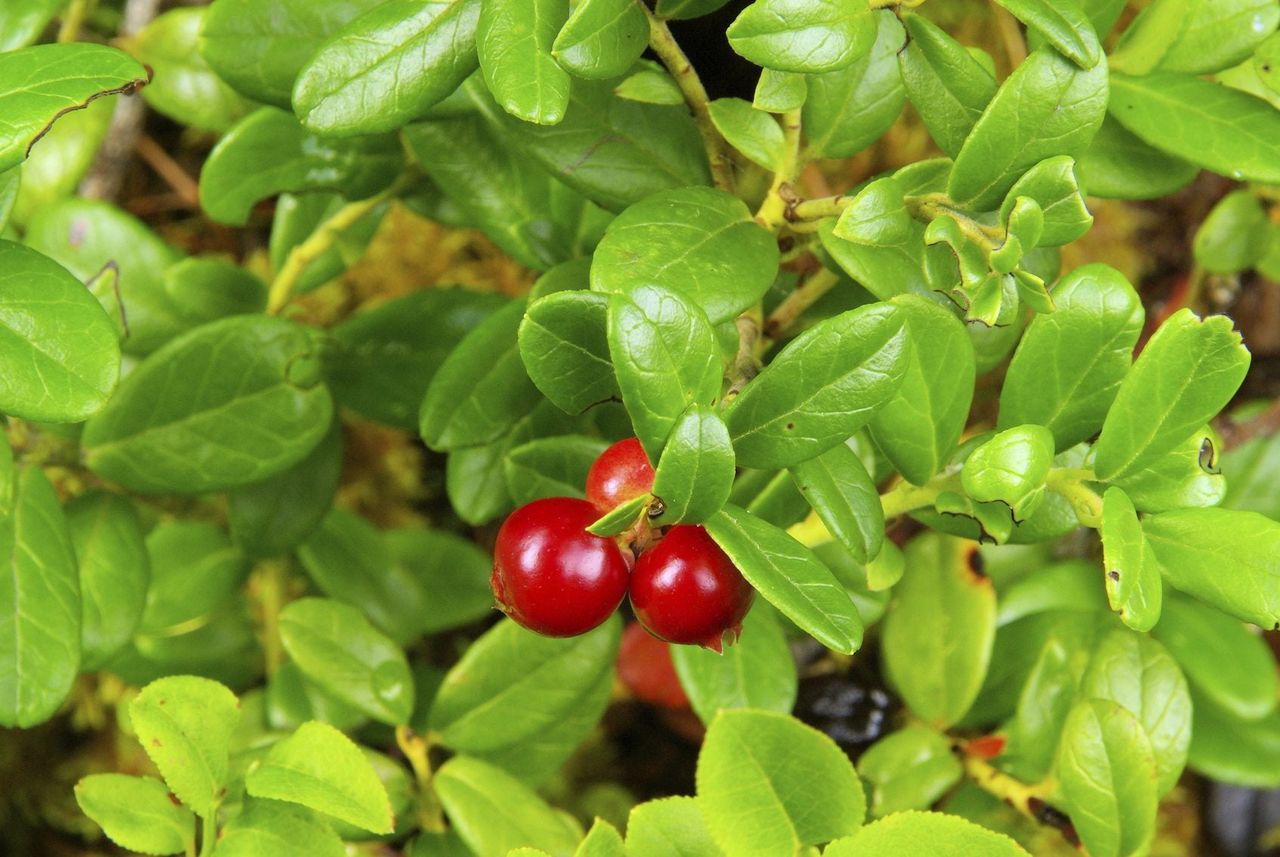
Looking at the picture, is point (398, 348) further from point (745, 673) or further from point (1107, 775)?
point (1107, 775)

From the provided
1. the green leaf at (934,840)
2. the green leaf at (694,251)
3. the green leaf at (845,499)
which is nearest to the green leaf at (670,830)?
the green leaf at (934,840)

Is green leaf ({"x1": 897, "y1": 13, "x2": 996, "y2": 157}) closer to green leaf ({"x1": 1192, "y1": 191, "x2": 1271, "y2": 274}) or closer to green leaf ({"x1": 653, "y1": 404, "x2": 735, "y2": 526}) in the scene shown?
green leaf ({"x1": 653, "y1": 404, "x2": 735, "y2": 526})

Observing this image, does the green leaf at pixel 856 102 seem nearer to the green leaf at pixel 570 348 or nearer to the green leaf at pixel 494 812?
the green leaf at pixel 570 348

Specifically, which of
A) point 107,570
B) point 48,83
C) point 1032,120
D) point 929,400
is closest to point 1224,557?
point 929,400

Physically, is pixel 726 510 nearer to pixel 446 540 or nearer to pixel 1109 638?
pixel 1109 638

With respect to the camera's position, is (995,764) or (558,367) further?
(995,764)

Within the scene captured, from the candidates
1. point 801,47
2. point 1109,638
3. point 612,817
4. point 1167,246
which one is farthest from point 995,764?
point 1167,246

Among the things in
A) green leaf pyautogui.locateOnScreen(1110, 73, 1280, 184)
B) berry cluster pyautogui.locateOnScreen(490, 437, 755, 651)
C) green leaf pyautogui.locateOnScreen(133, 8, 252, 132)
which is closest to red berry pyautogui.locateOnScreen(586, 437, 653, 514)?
berry cluster pyautogui.locateOnScreen(490, 437, 755, 651)
